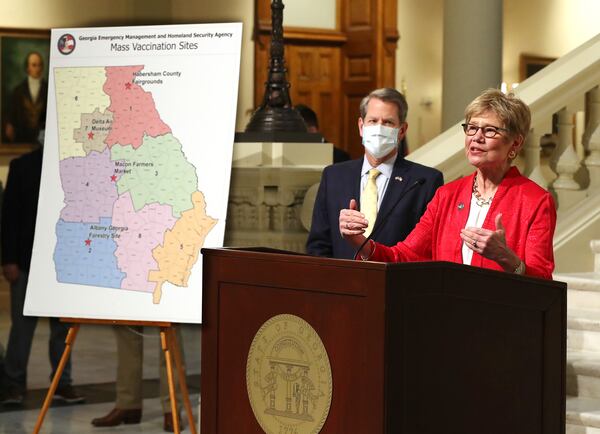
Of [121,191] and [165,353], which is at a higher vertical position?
[121,191]

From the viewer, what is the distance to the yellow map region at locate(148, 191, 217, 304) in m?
5.12

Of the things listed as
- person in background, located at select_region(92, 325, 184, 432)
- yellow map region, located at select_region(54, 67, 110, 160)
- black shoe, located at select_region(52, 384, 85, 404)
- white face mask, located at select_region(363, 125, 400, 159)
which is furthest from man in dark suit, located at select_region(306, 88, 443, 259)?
black shoe, located at select_region(52, 384, 85, 404)

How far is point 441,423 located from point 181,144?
2507 millimetres

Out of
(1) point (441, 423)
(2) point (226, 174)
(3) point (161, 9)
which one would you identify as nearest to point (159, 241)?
(2) point (226, 174)

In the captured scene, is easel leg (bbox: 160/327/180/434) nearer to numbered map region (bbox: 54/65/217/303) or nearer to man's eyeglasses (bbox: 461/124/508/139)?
numbered map region (bbox: 54/65/217/303)

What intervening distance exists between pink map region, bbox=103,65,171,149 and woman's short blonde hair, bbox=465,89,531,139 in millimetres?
2042

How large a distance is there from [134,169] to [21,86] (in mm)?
7769

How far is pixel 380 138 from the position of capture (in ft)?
14.0

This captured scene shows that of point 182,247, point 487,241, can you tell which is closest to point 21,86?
point 182,247

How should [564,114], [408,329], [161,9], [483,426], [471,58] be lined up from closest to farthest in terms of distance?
[408,329] → [483,426] → [564,114] → [471,58] → [161,9]

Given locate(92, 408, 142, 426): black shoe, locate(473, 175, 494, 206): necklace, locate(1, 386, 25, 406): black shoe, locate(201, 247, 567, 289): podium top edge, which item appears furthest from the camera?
locate(1, 386, 25, 406): black shoe

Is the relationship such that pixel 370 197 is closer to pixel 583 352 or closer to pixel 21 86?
pixel 583 352

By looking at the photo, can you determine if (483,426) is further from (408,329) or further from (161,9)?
(161,9)

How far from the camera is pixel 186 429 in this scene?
6863 mm
